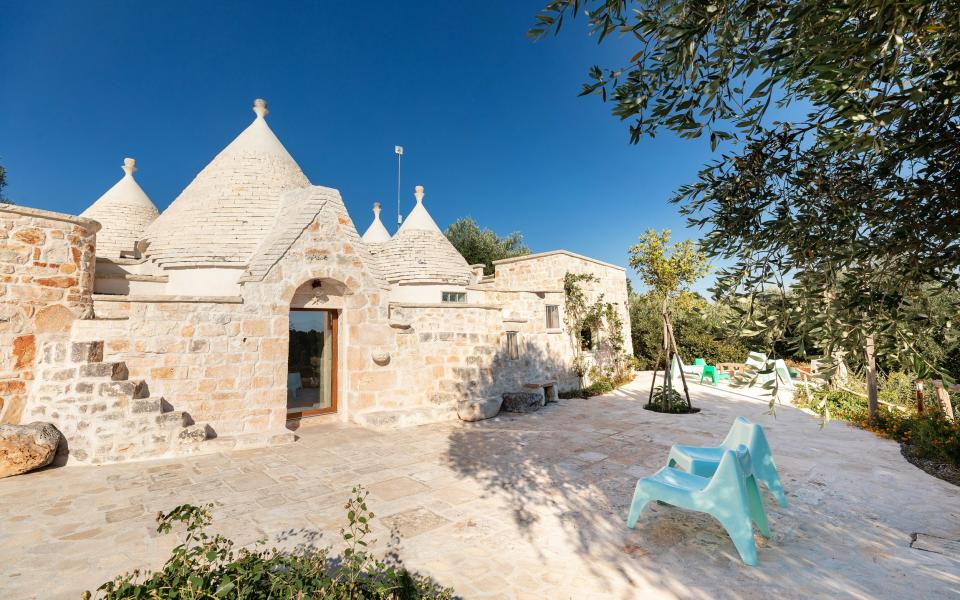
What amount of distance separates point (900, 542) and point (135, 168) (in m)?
22.3

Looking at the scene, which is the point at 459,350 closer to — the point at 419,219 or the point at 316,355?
the point at 316,355

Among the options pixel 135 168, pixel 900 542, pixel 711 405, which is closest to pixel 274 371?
pixel 900 542

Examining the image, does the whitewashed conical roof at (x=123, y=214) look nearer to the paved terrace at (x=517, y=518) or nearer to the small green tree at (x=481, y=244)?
the paved terrace at (x=517, y=518)

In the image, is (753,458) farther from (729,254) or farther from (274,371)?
(274,371)

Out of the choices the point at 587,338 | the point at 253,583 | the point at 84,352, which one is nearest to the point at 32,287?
the point at 84,352

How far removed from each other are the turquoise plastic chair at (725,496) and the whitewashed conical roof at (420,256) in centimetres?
1273

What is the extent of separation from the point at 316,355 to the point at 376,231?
14.1 metres

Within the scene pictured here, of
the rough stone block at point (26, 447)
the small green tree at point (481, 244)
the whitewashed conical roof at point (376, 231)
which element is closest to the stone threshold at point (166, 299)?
the rough stone block at point (26, 447)

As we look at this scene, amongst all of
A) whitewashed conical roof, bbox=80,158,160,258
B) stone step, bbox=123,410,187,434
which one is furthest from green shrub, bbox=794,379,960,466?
Answer: whitewashed conical roof, bbox=80,158,160,258

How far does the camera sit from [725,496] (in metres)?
3.56

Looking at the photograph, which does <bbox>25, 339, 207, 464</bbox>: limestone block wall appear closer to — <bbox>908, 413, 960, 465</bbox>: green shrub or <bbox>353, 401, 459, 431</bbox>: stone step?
<bbox>353, 401, 459, 431</bbox>: stone step

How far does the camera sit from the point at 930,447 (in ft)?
20.5

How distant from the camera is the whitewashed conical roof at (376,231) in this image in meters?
21.8

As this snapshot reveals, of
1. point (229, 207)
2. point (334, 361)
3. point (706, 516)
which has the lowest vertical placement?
point (706, 516)
